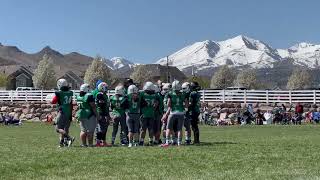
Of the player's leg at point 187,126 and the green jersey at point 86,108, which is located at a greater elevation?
the green jersey at point 86,108

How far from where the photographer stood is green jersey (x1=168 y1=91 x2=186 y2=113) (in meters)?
18.4

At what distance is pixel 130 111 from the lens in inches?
725

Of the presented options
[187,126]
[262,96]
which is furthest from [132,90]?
[262,96]

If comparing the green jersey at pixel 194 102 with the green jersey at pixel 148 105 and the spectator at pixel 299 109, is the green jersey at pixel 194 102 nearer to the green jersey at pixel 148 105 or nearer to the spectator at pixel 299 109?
the green jersey at pixel 148 105

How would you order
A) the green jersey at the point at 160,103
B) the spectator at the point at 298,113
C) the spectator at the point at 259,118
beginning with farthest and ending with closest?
the spectator at the point at 298,113 → the spectator at the point at 259,118 → the green jersey at the point at 160,103

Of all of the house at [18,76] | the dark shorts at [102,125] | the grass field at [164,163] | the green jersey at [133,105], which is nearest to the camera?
the grass field at [164,163]

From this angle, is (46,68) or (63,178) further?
(46,68)

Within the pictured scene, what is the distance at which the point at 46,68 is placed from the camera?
12575cm

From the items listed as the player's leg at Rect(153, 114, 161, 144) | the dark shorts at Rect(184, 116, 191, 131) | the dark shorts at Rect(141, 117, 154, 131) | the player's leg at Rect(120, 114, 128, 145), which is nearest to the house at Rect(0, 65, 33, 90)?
the player's leg at Rect(153, 114, 161, 144)

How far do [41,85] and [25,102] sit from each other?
236ft

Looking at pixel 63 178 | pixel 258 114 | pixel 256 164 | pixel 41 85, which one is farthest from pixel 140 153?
pixel 41 85

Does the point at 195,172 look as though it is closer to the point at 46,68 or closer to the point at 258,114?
the point at 258,114

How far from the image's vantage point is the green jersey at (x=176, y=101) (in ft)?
60.4

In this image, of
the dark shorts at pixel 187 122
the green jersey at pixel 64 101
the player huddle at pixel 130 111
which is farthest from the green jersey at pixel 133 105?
the green jersey at pixel 64 101
